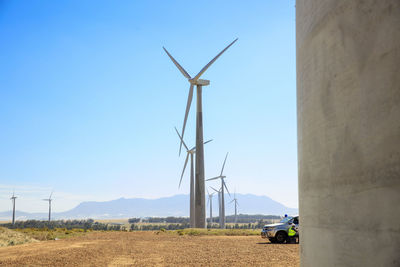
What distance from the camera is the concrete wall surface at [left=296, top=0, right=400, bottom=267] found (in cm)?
374

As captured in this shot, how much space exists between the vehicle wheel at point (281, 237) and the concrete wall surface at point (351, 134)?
1941cm

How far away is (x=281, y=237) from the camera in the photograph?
24.0m

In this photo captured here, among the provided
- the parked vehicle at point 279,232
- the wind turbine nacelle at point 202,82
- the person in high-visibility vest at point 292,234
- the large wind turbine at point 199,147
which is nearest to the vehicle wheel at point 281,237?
the parked vehicle at point 279,232

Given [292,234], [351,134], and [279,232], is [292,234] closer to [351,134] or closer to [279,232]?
[279,232]

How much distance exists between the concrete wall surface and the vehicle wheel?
1941 cm

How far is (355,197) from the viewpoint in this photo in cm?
412

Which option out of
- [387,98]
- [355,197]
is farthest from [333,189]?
[387,98]

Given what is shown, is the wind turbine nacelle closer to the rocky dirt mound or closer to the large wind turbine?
the large wind turbine

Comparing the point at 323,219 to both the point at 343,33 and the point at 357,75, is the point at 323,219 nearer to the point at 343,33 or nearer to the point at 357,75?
the point at 357,75

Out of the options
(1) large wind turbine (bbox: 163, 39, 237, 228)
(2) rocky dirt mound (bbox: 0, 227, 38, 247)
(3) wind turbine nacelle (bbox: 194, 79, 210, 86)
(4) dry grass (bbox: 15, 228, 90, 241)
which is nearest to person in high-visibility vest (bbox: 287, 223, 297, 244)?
(1) large wind turbine (bbox: 163, 39, 237, 228)

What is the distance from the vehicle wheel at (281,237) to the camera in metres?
24.0

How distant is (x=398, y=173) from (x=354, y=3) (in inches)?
76.6

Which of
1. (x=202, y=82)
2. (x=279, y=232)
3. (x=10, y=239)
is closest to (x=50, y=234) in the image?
(x=10, y=239)

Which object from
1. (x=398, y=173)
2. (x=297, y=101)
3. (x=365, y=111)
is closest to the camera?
(x=398, y=173)
